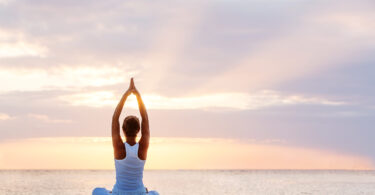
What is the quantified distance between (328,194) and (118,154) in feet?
139

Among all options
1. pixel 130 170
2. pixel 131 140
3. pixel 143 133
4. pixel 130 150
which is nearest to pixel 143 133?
pixel 143 133

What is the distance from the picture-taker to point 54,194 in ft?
141

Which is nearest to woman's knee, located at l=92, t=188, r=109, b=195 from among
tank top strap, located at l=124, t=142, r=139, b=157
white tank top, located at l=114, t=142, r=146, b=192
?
white tank top, located at l=114, t=142, r=146, b=192

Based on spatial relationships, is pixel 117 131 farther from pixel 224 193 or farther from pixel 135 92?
pixel 224 193

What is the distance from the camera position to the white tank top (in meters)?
6.82

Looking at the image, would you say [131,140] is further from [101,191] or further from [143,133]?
[101,191]

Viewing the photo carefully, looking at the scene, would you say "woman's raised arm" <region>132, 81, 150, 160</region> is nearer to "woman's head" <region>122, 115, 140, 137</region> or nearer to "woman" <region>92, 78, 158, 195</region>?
"woman" <region>92, 78, 158, 195</region>

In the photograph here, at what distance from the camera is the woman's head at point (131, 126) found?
263 inches

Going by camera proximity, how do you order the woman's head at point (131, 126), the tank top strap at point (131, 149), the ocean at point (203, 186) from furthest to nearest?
the ocean at point (203, 186) → the tank top strap at point (131, 149) → the woman's head at point (131, 126)

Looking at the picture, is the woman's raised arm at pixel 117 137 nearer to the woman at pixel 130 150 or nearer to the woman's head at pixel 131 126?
the woman at pixel 130 150

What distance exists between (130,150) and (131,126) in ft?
1.12

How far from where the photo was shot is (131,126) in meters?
6.74

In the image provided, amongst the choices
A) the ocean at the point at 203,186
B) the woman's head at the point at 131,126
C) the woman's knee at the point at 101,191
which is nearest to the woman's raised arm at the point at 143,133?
the woman's head at the point at 131,126

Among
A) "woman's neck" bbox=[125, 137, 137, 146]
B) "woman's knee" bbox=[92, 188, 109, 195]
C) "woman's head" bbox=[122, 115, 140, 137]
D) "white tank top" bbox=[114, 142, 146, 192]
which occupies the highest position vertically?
"woman's head" bbox=[122, 115, 140, 137]
